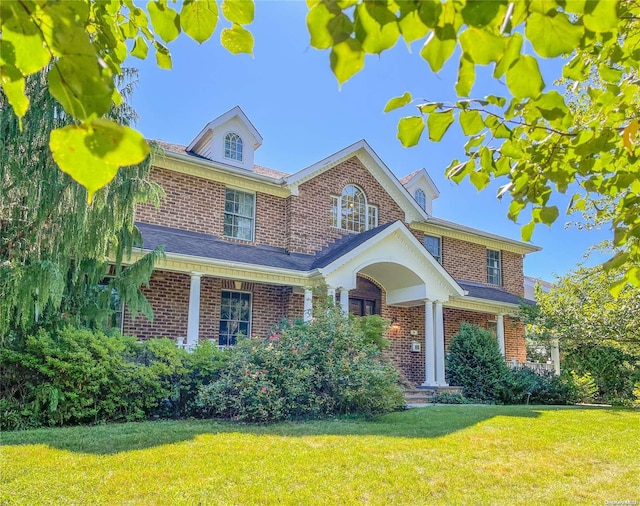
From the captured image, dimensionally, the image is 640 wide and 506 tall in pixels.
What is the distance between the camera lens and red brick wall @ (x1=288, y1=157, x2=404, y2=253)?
1502 centimetres

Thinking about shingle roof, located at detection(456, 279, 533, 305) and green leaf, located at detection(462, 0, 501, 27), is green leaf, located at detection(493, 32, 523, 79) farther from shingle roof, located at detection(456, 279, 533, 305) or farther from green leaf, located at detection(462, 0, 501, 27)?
shingle roof, located at detection(456, 279, 533, 305)

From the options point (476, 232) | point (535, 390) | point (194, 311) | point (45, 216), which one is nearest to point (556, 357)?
point (535, 390)

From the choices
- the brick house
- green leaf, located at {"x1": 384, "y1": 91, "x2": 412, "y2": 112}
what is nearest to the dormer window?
the brick house

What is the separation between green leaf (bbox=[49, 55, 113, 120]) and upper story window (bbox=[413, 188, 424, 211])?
62.5ft

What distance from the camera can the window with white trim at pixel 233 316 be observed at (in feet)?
43.3

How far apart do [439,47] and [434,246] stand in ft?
57.9

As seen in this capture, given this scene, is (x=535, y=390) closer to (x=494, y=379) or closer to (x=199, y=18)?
(x=494, y=379)

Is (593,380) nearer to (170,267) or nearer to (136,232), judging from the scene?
(170,267)

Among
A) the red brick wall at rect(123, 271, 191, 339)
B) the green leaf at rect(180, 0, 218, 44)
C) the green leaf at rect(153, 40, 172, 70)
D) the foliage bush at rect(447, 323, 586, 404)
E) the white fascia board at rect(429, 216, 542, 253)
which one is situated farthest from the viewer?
the white fascia board at rect(429, 216, 542, 253)

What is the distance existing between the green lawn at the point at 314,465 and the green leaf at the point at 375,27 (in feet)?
12.9

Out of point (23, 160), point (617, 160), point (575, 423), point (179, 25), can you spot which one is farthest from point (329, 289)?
point (179, 25)

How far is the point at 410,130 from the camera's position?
6.05 ft

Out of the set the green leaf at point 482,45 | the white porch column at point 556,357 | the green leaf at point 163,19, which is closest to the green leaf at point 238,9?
the green leaf at point 163,19

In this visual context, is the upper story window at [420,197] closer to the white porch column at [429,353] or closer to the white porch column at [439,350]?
the white porch column at [439,350]
